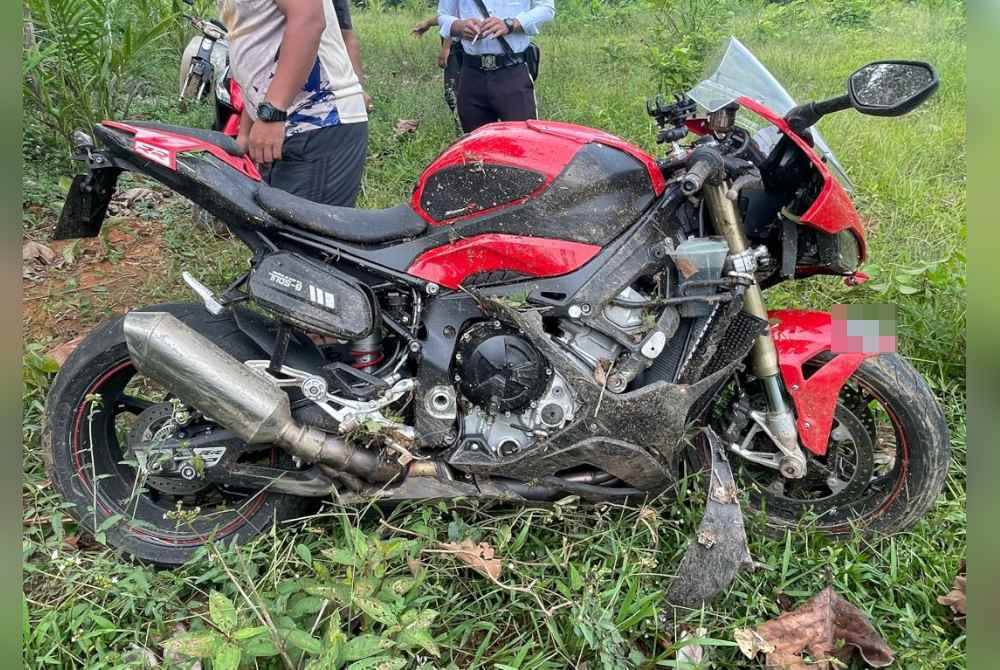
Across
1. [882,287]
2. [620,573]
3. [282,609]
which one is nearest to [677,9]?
[882,287]

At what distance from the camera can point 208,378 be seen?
227 centimetres

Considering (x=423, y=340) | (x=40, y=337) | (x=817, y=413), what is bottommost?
(x=40, y=337)

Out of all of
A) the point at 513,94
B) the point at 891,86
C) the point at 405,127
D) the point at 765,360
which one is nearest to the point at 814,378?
the point at 765,360

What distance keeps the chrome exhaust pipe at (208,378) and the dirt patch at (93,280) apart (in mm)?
1773

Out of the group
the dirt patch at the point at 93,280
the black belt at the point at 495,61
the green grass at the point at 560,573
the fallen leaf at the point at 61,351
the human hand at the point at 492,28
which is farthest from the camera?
the black belt at the point at 495,61

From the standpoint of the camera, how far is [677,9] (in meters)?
7.21

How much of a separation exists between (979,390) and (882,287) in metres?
3.02

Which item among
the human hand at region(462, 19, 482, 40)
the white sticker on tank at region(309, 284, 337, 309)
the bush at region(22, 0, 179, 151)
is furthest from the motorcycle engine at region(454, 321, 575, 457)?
the bush at region(22, 0, 179, 151)

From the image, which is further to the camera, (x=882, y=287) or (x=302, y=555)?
(x=882, y=287)

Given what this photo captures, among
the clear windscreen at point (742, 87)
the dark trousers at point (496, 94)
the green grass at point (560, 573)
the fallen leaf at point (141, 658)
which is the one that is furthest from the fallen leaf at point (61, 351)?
the clear windscreen at point (742, 87)

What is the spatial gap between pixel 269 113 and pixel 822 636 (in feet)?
8.13

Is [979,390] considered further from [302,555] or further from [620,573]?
[302,555]

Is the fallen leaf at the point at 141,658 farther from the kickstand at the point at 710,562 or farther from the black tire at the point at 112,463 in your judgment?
the kickstand at the point at 710,562

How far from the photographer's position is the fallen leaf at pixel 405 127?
19.3 feet
